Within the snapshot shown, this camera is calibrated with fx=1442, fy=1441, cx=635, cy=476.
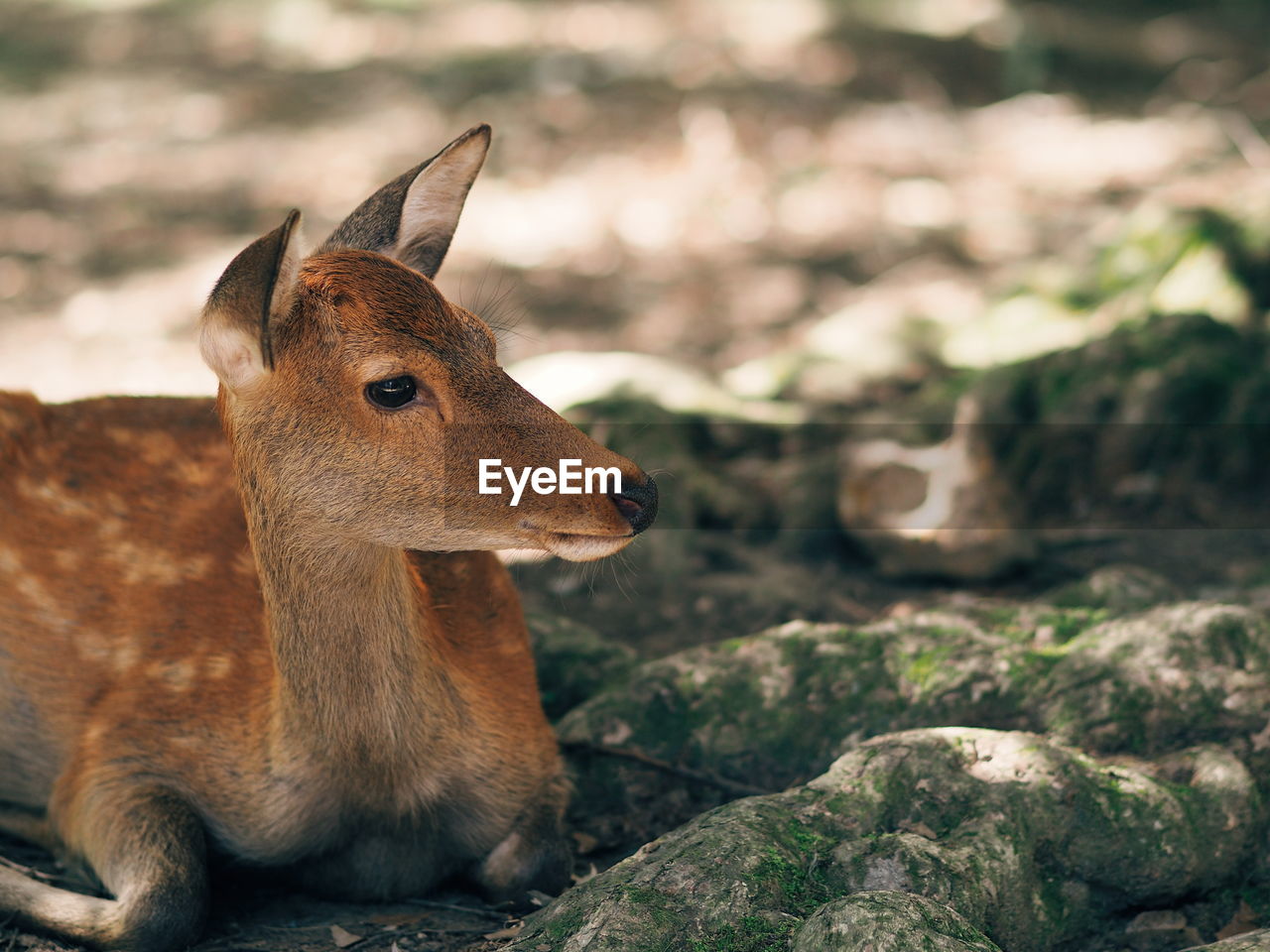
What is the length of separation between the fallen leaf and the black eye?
1342mm

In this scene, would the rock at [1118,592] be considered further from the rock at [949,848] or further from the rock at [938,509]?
the rock at [949,848]

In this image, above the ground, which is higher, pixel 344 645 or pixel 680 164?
pixel 680 164

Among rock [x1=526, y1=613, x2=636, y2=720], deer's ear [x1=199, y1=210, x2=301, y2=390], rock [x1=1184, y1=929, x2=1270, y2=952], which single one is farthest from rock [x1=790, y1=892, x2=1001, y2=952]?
rock [x1=526, y1=613, x2=636, y2=720]

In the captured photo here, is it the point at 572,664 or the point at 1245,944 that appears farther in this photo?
the point at 572,664

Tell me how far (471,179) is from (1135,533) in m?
3.47

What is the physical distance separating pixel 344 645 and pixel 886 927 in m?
1.46

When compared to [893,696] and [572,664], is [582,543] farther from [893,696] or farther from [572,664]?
[572,664]

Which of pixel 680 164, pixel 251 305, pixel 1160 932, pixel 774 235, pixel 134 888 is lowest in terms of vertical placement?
pixel 1160 932

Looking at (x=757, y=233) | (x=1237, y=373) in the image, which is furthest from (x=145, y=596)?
(x=757, y=233)

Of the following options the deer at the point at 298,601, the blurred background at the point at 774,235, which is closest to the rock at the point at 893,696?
the deer at the point at 298,601

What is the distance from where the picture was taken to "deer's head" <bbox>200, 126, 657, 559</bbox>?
10.7ft

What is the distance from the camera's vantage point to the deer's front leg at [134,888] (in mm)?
3553

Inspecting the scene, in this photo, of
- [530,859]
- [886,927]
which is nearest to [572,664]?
[530,859]

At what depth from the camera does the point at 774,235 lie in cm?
1001
